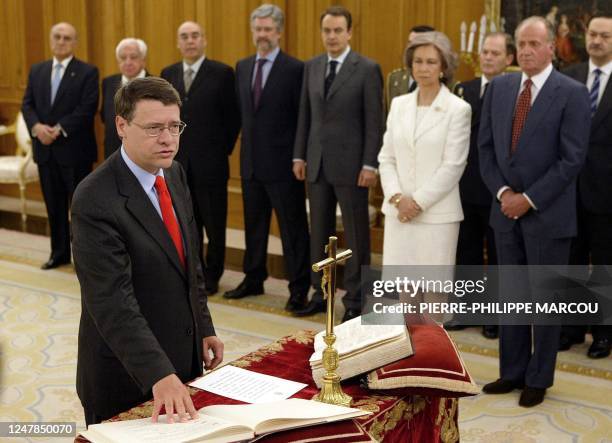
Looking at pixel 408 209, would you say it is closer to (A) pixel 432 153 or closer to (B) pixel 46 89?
(A) pixel 432 153

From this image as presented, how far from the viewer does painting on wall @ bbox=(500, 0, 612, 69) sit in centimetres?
665

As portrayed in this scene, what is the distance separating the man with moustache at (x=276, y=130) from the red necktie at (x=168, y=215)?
3532mm

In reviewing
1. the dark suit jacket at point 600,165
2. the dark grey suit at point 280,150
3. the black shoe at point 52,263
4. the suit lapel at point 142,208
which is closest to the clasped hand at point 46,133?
the black shoe at point 52,263

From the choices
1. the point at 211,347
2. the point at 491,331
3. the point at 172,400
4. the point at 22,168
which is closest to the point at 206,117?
the point at 491,331

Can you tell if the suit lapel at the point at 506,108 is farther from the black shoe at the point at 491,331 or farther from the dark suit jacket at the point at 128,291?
the dark suit jacket at the point at 128,291

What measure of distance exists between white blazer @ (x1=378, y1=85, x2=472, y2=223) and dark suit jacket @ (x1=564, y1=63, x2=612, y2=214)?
0.72 meters

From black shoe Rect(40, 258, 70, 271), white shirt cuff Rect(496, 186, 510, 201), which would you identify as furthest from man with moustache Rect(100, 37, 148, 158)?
white shirt cuff Rect(496, 186, 510, 201)

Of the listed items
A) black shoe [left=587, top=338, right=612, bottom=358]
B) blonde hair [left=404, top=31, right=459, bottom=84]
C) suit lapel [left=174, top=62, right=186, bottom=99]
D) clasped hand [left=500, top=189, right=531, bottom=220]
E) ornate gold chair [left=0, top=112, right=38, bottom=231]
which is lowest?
black shoe [left=587, top=338, right=612, bottom=358]

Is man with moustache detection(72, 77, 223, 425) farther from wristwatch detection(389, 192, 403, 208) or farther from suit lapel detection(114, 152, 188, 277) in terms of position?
wristwatch detection(389, 192, 403, 208)

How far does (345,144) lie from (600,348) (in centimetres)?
205

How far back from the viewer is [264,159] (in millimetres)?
6270

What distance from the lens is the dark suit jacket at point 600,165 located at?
5129mm

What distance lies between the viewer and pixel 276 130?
626 centimetres

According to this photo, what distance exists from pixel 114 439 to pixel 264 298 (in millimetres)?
4413
